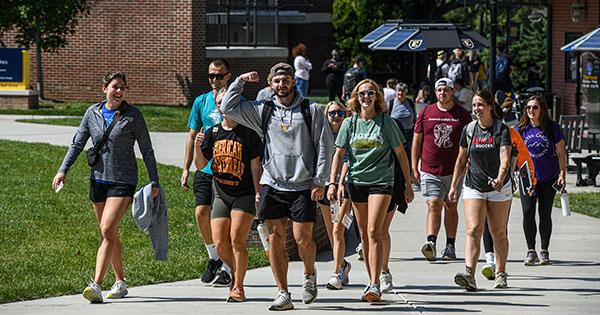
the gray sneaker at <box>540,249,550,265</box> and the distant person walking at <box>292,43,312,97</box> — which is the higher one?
the distant person walking at <box>292,43,312,97</box>

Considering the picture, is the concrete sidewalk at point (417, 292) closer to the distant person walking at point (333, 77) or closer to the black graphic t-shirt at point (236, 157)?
the black graphic t-shirt at point (236, 157)

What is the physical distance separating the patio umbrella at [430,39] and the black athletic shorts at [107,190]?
12904 millimetres

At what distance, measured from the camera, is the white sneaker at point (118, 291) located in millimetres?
10430

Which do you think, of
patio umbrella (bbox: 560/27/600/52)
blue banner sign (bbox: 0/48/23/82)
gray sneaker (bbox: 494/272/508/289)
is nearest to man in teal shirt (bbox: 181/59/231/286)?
gray sneaker (bbox: 494/272/508/289)

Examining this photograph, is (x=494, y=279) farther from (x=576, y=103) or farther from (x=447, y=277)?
(x=576, y=103)

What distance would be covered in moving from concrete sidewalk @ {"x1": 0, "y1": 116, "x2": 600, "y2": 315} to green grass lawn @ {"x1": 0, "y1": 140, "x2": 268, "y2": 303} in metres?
0.42

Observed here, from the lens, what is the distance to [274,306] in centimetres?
995

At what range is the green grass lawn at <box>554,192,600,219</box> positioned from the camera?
16.2 meters

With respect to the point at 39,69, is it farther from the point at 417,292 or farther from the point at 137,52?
the point at 417,292

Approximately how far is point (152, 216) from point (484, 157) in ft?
9.44

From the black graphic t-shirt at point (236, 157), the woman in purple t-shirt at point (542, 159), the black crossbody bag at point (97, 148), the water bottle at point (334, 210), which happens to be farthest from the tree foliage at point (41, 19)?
the black graphic t-shirt at point (236, 157)

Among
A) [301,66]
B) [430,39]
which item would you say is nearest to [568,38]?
[301,66]

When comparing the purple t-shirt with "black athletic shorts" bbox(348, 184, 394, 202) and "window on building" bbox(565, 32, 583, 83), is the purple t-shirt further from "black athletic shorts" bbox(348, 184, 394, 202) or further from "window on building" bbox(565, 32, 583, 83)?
"window on building" bbox(565, 32, 583, 83)

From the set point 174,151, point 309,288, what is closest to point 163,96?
point 174,151
